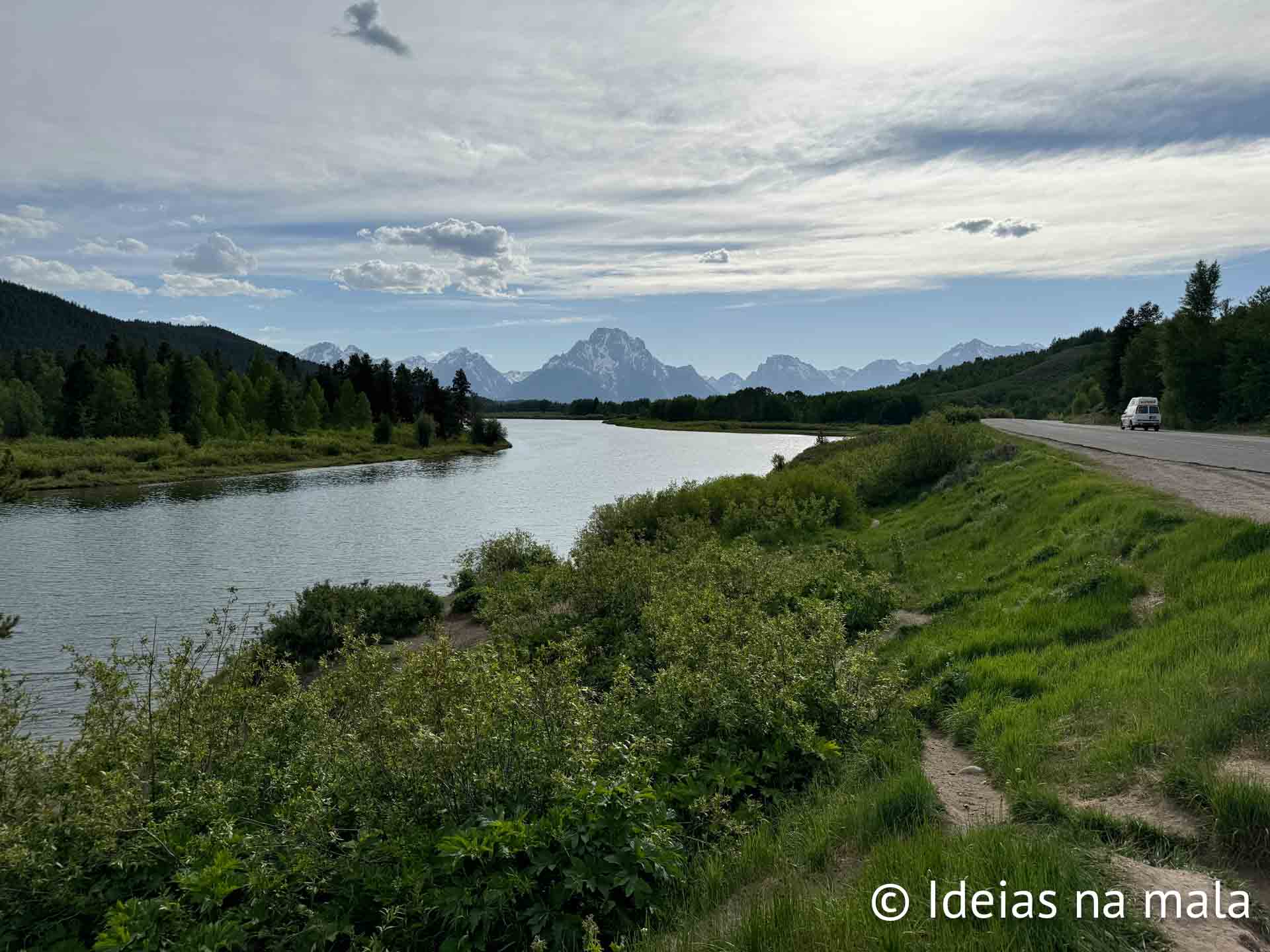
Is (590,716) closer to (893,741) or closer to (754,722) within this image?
(754,722)

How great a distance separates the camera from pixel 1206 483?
1606 centimetres

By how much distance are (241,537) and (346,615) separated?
2374 cm

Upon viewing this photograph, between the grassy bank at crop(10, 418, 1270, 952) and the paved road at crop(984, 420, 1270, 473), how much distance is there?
37.8ft

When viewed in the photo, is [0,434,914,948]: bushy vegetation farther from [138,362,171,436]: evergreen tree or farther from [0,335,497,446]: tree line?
[138,362,171,436]: evergreen tree

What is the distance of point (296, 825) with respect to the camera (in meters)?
5.44

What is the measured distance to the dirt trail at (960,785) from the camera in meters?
6.06

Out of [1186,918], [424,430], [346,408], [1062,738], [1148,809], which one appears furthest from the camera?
[346,408]

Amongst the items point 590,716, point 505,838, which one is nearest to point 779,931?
point 505,838

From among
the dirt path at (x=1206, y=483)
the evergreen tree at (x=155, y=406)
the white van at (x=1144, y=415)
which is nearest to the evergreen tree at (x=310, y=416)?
the evergreen tree at (x=155, y=406)

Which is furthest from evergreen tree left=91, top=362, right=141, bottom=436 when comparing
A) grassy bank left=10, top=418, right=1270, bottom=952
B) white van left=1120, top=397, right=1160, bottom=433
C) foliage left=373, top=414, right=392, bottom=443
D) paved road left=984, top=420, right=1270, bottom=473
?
white van left=1120, top=397, right=1160, bottom=433

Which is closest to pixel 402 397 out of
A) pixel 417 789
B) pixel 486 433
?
pixel 486 433

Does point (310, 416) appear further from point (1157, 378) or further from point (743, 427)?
point (1157, 378)

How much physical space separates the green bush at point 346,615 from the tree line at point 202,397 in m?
82.1

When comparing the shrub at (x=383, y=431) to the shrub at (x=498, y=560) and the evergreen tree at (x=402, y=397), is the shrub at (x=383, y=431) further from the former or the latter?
the shrub at (x=498, y=560)
